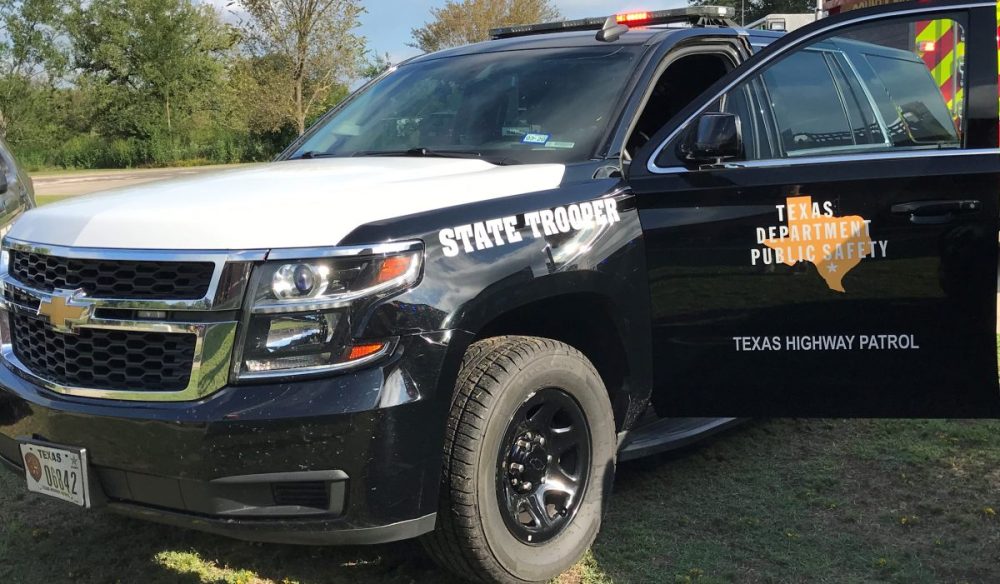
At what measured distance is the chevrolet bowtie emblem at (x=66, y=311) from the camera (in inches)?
106

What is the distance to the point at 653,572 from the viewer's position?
10.6 ft

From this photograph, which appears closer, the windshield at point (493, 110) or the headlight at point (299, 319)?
the headlight at point (299, 319)

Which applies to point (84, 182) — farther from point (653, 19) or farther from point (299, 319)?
point (299, 319)

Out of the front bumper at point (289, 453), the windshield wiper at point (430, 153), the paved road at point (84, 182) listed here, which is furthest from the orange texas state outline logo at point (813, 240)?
the paved road at point (84, 182)

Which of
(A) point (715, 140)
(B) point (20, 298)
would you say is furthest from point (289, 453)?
(A) point (715, 140)

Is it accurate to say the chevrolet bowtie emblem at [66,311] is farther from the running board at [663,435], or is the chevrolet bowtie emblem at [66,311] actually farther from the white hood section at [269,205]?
the running board at [663,435]

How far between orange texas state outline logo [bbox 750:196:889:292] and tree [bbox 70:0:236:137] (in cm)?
4465

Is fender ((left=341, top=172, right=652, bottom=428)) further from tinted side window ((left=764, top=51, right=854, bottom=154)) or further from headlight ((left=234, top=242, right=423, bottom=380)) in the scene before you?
tinted side window ((left=764, top=51, right=854, bottom=154))

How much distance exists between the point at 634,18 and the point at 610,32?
1.94 feet

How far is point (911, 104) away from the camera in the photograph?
382 centimetres

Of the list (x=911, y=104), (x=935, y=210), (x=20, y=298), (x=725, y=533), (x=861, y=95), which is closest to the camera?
(x=20, y=298)

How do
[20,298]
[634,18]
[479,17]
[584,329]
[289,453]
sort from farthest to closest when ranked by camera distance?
[479,17]
[634,18]
[584,329]
[20,298]
[289,453]

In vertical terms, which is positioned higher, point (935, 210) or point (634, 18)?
point (634, 18)

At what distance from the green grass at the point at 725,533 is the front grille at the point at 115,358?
3.14ft
